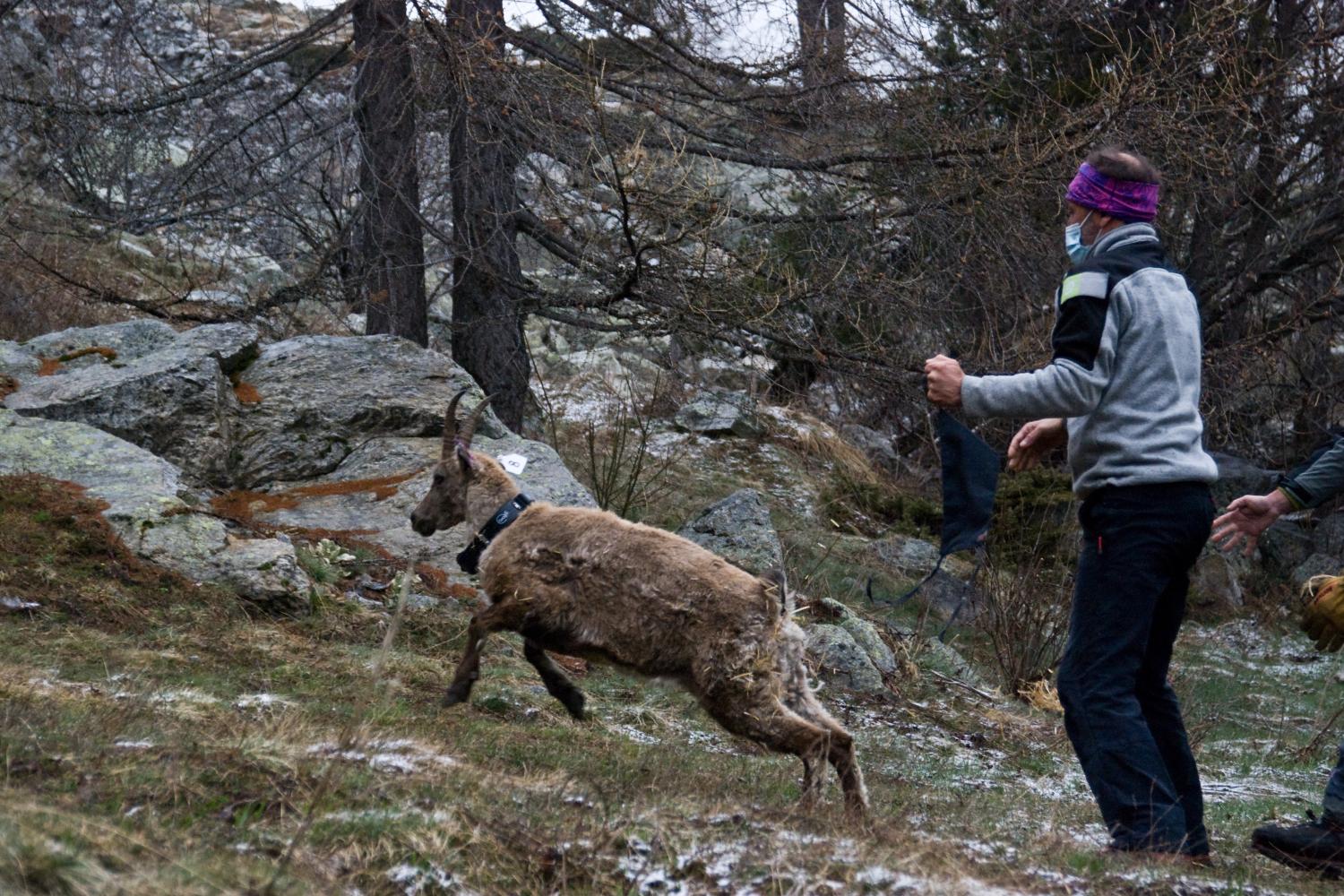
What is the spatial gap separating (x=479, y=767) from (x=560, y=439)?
1082 centimetres

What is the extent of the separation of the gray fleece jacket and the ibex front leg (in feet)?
8.45

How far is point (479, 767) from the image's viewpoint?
551cm

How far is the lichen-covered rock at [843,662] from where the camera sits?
33.5 feet

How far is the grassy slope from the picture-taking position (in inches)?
154

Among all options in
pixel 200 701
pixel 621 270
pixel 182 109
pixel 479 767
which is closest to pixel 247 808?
pixel 479 767

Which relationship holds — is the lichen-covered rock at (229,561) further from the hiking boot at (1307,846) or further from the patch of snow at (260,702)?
the hiking boot at (1307,846)

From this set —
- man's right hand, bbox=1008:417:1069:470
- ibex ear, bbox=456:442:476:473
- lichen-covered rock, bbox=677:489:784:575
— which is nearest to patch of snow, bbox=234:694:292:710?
ibex ear, bbox=456:442:476:473

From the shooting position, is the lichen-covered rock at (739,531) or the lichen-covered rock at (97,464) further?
the lichen-covered rock at (739,531)

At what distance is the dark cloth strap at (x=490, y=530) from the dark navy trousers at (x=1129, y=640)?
301 cm

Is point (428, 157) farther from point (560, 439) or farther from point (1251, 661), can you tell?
point (1251, 661)

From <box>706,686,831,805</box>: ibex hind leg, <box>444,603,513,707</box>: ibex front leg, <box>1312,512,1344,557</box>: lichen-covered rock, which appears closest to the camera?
<box>706,686,831,805</box>: ibex hind leg

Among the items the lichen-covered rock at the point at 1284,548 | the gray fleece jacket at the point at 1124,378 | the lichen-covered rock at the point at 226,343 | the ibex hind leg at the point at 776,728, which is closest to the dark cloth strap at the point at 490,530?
the ibex hind leg at the point at 776,728

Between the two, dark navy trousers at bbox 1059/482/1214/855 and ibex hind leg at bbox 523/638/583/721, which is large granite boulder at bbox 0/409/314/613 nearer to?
ibex hind leg at bbox 523/638/583/721

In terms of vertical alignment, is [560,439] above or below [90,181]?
below
